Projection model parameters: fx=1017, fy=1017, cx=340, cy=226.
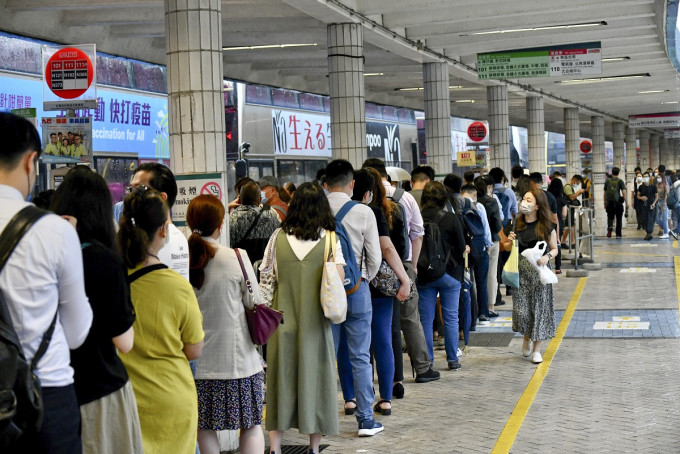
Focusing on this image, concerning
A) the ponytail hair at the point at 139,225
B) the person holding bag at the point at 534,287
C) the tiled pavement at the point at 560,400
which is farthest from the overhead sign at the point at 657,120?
the ponytail hair at the point at 139,225

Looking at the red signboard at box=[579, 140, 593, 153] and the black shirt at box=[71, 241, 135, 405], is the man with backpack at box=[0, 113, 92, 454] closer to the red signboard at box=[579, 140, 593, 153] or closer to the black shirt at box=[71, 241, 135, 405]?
the black shirt at box=[71, 241, 135, 405]

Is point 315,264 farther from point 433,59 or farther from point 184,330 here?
point 433,59

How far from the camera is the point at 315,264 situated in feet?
21.8

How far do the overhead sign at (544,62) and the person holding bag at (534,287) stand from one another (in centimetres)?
1046

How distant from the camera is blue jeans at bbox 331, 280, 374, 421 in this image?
720cm

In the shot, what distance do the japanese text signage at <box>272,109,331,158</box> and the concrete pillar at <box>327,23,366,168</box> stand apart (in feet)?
34.4

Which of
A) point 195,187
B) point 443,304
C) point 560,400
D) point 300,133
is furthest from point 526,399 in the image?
point 300,133

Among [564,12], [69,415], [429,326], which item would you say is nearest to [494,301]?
[429,326]

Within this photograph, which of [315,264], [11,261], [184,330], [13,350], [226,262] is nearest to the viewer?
[13,350]

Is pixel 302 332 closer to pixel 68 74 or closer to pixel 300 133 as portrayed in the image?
pixel 68 74

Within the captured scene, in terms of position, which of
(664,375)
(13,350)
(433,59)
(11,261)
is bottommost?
(664,375)

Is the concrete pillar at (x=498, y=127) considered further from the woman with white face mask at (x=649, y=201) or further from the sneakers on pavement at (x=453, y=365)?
the sneakers on pavement at (x=453, y=365)

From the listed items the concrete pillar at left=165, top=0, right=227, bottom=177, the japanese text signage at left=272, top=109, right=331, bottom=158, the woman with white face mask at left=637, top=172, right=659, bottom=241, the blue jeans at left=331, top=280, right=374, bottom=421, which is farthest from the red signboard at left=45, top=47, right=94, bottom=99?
the woman with white face mask at left=637, top=172, right=659, bottom=241

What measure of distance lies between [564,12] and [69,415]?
1590 cm
